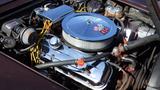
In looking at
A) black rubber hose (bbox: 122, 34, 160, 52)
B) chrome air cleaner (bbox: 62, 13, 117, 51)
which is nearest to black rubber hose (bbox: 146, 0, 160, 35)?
black rubber hose (bbox: 122, 34, 160, 52)

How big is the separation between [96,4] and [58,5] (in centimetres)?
23

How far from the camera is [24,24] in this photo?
155cm

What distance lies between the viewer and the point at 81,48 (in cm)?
149

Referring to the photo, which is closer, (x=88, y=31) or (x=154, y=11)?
(x=88, y=31)

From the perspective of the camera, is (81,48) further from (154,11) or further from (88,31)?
(154,11)

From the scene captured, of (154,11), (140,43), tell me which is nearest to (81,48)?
(140,43)

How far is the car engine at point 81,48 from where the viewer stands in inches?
57.1

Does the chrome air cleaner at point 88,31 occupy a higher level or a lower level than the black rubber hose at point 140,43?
higher

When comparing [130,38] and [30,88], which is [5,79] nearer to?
[30,88]

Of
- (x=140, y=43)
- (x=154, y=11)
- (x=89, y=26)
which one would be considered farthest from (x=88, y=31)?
(x=154, y=11)

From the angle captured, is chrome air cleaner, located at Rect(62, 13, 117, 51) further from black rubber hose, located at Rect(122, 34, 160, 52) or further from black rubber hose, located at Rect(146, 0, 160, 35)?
black rubber hose, located at Rect(146, 0, 160, 35)

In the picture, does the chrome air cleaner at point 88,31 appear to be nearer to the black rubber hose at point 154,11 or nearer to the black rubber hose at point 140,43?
the black rubber hose at point 140,43

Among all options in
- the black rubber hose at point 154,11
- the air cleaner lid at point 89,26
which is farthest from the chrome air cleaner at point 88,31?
the black rubber hose at point 154,11

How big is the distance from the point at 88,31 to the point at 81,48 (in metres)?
0.11
